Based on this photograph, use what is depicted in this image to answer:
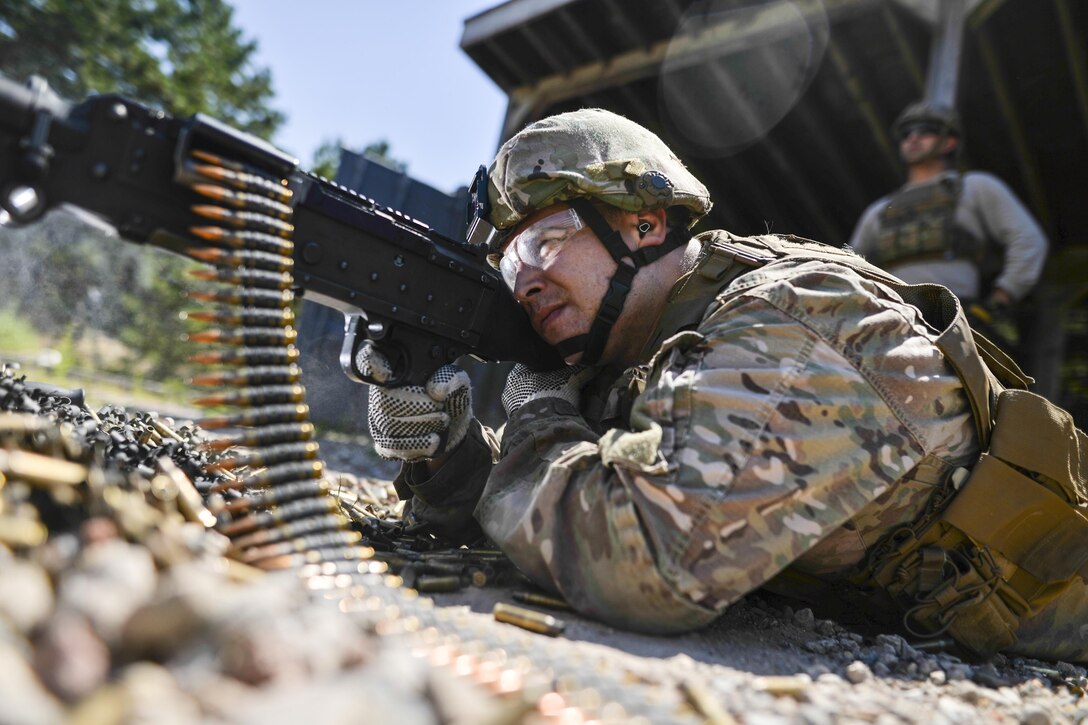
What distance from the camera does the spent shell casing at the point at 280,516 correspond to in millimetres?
1798

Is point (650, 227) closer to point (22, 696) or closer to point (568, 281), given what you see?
point (568, 281)

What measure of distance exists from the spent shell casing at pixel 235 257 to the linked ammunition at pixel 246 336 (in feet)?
0.63

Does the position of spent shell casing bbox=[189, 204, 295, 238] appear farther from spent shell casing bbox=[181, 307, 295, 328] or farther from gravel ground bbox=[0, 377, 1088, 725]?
gravel ground bbox=[0, 377, 1088, 725]

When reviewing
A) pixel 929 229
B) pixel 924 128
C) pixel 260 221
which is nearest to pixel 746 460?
pixel 260 221

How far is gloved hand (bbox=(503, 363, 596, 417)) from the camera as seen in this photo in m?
2.89

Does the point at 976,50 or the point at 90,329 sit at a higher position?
the point at 976,50

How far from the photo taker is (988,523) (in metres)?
2.34

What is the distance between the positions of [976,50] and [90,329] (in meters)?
18.1

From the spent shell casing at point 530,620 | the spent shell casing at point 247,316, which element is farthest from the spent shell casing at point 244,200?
the spent shell casing at point 530,620

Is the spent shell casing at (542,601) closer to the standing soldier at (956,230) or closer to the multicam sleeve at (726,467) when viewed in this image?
the multicam sleeve at (726,467)

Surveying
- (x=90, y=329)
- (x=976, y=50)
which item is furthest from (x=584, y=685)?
(x=90, y=329)

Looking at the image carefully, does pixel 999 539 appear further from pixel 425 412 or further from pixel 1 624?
pixel 1 624

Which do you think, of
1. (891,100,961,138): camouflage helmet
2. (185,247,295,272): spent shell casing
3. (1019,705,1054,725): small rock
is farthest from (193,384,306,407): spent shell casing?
(891,100,961,138): camouflage helmet

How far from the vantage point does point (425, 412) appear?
2824 millimetres
